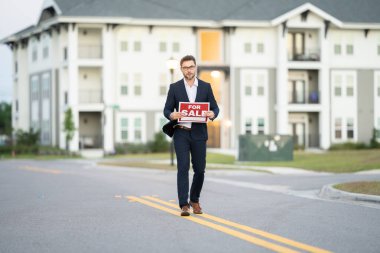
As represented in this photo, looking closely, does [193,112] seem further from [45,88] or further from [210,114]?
[45,88]

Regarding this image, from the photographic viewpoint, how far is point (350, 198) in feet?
47.7

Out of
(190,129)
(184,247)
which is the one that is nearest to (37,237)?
(184,247)

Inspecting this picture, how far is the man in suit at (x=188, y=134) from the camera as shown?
11.1 m

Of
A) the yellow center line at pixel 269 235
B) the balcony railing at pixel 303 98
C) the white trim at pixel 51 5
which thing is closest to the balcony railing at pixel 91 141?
Answer: the white trim at pixel 51 5

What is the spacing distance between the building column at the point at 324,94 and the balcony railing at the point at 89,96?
1579 centimetres

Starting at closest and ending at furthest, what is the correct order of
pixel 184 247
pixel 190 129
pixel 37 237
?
1. pixel 184 247
2. pixel 37 237
3. pixel 190 129

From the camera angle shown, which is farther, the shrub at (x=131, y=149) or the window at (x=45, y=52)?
the window at (x=45, y=52)

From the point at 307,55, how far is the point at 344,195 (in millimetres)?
40825

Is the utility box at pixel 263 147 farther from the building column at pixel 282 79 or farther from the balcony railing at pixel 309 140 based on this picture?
the balcony railing at pixel 309 140

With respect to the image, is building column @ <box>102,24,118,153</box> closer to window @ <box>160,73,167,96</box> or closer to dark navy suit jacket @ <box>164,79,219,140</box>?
window @ <box>160,73,167,96</box>

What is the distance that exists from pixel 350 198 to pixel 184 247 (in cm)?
721

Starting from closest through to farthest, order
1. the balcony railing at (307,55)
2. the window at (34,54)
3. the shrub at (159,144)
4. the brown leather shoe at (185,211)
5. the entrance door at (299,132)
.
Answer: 1. the brown leather shoe at (185,211)
2. the shrub at (159,144)
3. the balcony railing at (307,55)
4. the entrance door at (299,132)
5. the window at (34,54)

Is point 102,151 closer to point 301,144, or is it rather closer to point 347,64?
point 301,144

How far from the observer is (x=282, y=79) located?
5397 cm
